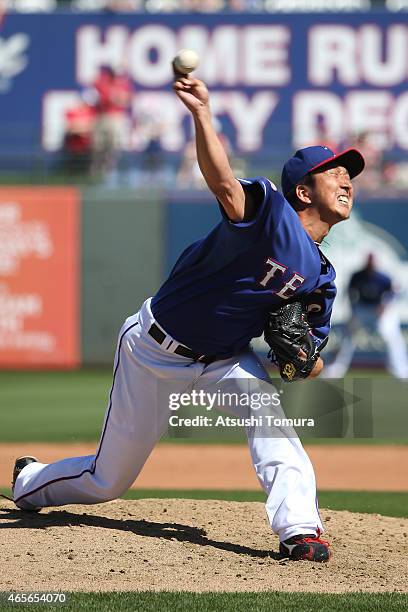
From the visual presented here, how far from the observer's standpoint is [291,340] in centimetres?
423

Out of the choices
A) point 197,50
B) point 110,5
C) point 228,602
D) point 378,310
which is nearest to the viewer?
point 228,602

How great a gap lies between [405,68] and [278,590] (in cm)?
1477

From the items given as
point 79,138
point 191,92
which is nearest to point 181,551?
point 191,92

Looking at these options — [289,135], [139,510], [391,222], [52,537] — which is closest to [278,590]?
[52,537]

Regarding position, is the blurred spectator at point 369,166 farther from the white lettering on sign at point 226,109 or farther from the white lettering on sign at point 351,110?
the white lettering on sign at point 226,109

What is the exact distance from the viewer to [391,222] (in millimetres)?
14617

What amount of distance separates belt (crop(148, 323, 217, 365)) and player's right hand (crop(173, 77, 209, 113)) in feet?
3.78

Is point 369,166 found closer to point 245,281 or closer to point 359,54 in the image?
point 359,54

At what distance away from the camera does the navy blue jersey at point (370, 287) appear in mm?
13445

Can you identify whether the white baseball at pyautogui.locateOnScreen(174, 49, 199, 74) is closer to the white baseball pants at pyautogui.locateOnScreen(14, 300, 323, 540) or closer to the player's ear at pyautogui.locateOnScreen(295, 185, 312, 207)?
the player's ear at pyautogui.locateOnScreen(295, 185, 312, 207)

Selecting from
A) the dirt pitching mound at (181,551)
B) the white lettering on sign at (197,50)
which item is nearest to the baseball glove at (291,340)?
the dirt pitching mound at (181,551)

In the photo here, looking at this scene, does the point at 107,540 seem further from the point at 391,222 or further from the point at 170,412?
the point at 391,222

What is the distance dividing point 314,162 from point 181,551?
172cm

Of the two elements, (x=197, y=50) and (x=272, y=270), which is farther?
(x=197, y=50)
